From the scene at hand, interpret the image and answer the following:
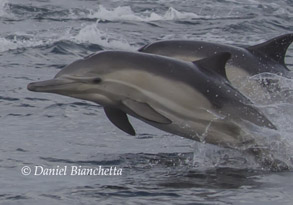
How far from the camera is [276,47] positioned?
11.1m

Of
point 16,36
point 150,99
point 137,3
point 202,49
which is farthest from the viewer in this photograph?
point 137,3

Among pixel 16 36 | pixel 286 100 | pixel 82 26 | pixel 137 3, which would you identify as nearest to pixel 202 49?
pixel 286 100

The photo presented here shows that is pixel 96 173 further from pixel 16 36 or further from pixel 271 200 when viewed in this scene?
pixel 16 36

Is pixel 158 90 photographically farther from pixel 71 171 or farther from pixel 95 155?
pixel 95 155

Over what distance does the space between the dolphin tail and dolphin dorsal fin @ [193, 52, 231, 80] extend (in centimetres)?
179

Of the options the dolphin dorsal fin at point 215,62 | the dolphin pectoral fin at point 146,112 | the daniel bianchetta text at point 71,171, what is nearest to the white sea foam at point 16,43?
the daniel bianchetta text at point 71,171

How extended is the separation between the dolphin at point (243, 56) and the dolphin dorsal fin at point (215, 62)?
5.65 feet

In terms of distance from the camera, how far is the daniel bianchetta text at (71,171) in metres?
9.17

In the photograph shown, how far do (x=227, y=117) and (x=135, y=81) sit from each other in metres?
1.00

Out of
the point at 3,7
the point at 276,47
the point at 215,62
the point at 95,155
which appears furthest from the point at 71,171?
the point at 3,7

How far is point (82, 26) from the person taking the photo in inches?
867

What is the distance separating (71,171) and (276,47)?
3166 millimetres

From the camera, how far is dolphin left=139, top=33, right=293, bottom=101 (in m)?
11.1

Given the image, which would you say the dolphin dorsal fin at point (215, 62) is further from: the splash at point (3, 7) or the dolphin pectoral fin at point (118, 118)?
the splash at point (3, 7)
